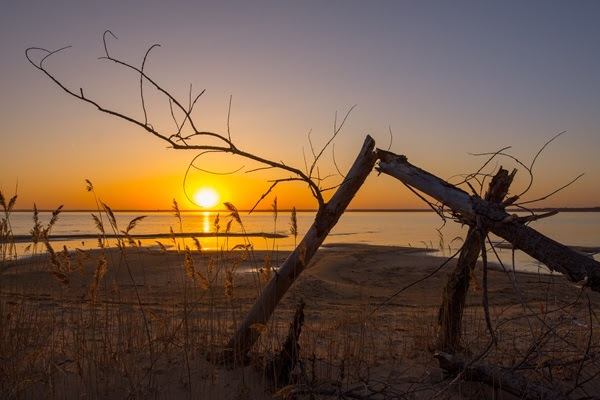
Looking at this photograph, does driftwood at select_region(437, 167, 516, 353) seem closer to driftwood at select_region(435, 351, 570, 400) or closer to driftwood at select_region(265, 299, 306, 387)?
driftwood at select_region(435, 351, 570, 400)

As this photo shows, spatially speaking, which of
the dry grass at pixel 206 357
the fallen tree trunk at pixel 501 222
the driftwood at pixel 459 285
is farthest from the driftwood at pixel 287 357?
the driftwood at pixel 459 285

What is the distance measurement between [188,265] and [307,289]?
699 cm

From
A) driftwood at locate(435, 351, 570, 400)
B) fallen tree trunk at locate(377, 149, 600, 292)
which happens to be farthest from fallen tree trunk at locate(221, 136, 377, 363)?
driftwood at locate(435, 351, 570, 400)

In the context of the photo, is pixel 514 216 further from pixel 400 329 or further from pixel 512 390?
pixel 400 329

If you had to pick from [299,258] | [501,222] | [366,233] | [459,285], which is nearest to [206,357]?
[299,258]

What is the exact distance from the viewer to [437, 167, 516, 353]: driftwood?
148 inches

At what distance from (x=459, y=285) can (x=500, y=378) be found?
994mm

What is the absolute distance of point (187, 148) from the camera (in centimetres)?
304

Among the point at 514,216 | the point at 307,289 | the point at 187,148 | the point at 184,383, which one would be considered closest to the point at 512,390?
the point at 514,216

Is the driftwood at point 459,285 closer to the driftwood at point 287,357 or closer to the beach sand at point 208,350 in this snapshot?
the beach sand at point 208,350

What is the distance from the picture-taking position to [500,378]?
3.07 meters

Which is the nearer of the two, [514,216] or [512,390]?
[514,216]

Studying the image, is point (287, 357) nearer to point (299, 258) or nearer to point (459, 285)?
point (299, 258)

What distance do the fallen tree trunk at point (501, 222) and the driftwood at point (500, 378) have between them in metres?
0.76
